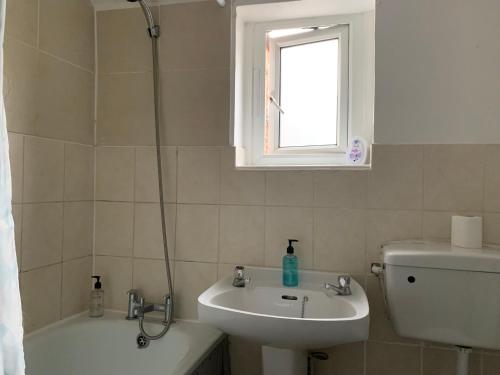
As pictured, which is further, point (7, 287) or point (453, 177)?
point (453, 177)

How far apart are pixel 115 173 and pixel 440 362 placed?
1526 millimetres

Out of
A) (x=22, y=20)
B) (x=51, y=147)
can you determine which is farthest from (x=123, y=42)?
(x=51, y=147)

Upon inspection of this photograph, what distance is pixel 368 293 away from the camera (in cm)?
136

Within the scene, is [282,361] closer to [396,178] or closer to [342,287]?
[342,287]

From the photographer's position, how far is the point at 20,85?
A: 1268 mm

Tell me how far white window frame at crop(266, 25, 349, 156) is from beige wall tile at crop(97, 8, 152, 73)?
0.54 metres

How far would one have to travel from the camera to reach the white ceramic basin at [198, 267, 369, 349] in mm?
993

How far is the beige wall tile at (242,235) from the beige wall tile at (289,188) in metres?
0.08

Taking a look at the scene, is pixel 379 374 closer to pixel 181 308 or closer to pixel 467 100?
pixel 181 308

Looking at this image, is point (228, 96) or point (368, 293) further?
point (228, 96)

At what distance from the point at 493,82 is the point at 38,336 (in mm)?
1927

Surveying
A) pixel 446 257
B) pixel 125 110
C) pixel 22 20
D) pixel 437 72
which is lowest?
pixel 446 257

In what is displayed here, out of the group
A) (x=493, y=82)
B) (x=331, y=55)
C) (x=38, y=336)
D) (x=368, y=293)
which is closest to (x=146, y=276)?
(x=38, y=336)

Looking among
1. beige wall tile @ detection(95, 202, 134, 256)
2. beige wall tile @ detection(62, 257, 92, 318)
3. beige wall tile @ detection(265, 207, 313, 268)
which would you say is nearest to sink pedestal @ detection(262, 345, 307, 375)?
beige wall tile @ detection(265, 207, 313, 268)
